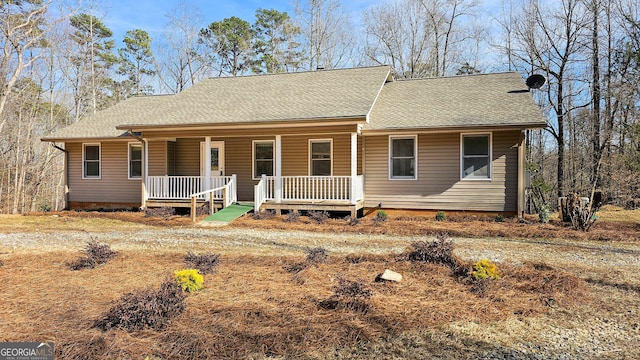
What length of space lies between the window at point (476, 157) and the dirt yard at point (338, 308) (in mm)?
3973

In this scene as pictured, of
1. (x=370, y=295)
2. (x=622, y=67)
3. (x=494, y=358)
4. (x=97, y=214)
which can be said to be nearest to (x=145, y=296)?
(x=370, y=295)

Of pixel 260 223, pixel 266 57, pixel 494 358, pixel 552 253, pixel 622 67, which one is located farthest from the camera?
pixel 266 57

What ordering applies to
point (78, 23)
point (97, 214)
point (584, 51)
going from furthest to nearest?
point (78, 23), point (584, 51), point (97, 214)

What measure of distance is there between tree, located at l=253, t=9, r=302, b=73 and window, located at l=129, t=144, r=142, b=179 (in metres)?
17.2

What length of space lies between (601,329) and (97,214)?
14.0 m

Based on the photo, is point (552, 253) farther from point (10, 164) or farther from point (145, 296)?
point (10, 164)

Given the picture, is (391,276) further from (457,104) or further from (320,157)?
(457,104)

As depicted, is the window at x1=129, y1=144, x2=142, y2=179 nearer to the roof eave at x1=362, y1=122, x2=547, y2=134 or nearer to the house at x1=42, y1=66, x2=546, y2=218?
the house at x1=42, y1=66, x2=546, y2=218

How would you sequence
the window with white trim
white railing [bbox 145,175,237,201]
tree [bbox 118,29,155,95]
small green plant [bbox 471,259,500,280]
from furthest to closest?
tree [bbox 118,29,155,95]
the window with white trim
white railing [bbox 145,175,237,201]
small green plant [bbox 471,259,500,280]

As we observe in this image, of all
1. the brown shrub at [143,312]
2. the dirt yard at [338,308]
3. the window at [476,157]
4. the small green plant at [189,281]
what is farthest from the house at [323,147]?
the brown shrub at [143,312]

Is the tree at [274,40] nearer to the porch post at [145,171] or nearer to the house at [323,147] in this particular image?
the house at [323,147]

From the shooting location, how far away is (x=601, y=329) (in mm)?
3709

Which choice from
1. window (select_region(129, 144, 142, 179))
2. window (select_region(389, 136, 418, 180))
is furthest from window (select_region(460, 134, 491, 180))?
window (select_region(129, 144, 142, 179))

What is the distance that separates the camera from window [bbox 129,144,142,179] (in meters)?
15.3
